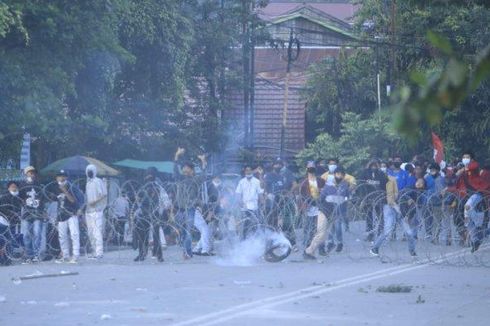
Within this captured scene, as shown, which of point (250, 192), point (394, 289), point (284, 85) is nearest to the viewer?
point (394, 289)

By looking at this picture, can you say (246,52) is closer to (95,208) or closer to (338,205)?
(338,205)

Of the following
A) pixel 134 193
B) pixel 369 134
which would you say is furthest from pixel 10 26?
pixel 369 134

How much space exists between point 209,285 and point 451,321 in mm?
4375

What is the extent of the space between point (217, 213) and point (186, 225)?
0.90m

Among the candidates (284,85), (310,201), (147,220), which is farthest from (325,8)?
(147,220)

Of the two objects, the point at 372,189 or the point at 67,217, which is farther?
the point at 372,189

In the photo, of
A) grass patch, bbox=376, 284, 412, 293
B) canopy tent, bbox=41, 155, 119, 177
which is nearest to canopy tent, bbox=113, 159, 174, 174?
canopy tent, bbox=41, 155, 119, 177

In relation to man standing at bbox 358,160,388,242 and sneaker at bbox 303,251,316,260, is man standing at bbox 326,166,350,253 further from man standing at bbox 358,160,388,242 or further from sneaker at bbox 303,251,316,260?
sneaker at bbox 303,251,316,260

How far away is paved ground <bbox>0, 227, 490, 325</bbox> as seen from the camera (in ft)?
36.7

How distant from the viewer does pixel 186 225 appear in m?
19.1

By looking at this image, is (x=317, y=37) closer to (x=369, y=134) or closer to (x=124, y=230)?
(x=369, y=134)

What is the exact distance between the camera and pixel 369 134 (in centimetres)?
3681

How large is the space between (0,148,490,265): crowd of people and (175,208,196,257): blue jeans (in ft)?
0.06

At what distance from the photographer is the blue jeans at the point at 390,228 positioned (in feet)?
60.4
